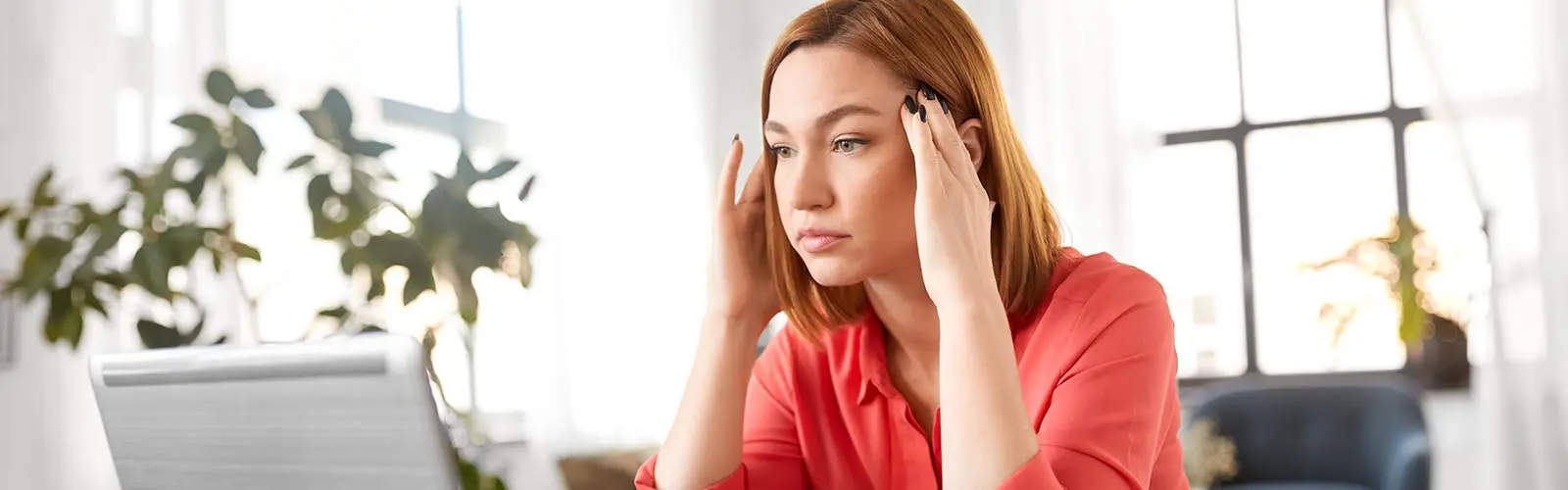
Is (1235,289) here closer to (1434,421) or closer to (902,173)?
(1434,421)

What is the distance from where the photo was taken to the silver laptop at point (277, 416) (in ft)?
1.93

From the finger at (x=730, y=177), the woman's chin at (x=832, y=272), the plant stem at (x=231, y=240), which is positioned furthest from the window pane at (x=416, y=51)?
the woman's chin at (x=832, y=272)

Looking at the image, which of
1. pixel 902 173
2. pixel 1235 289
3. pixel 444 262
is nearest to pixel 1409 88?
pixel 1235 289

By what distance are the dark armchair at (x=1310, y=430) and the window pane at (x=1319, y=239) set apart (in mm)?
314

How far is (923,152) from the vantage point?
3.80ft

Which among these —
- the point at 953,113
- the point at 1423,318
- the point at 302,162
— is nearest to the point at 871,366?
the point at 953,113

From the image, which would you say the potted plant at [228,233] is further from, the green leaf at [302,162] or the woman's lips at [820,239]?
the woman's lips at [820,239]

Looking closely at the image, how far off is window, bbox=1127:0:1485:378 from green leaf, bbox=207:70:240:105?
11.1 feet

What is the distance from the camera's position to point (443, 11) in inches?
151

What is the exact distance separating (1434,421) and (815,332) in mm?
3848

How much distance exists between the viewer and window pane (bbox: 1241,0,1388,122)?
4852 mm

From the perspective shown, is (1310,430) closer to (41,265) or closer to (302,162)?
(302,162)

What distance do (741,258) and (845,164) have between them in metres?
0.23

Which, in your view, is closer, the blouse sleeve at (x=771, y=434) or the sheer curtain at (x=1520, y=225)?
the blouse sleeve at (x=771, y=434)
